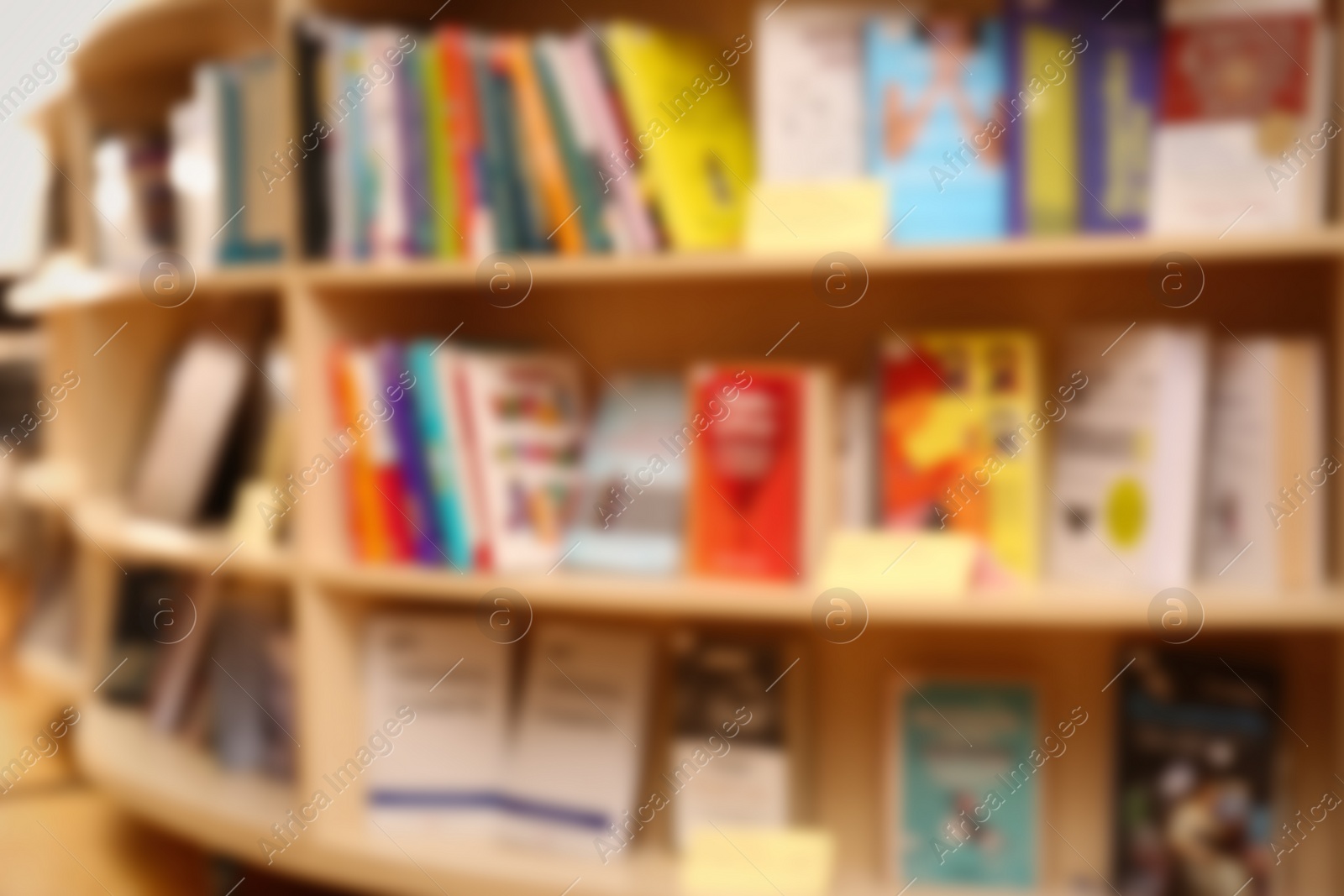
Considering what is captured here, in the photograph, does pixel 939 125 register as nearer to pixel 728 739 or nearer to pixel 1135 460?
pixel 1135 460

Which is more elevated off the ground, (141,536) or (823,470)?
(823,470)

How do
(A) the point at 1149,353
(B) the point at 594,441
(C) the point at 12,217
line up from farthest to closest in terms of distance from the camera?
(C) the point at 12,217 → (B) the point at 594,441 → (A) the point at 1149,353

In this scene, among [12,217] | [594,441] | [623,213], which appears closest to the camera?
[623,213]

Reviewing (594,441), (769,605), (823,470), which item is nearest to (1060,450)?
(823,470)

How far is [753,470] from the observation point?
52.3 inches

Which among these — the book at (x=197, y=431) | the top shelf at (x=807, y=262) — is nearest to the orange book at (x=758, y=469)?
the top shelf at (x=807, y=262)

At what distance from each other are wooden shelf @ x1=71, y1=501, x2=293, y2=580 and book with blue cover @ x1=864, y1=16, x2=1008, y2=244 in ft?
3.28

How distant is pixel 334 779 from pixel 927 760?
85 centimetres

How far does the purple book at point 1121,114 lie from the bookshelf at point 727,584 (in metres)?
0.07

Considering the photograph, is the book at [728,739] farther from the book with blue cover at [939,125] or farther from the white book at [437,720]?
the book with blue cover at [939,125]

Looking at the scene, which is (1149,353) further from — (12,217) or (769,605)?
(12,217)

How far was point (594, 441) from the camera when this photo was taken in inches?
58.2

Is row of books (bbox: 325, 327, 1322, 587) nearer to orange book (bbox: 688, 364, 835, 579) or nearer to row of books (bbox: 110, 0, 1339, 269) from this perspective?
orange book (bbox: 688, 364, 835, 579)

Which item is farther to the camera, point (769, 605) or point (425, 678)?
point (425, 678)
